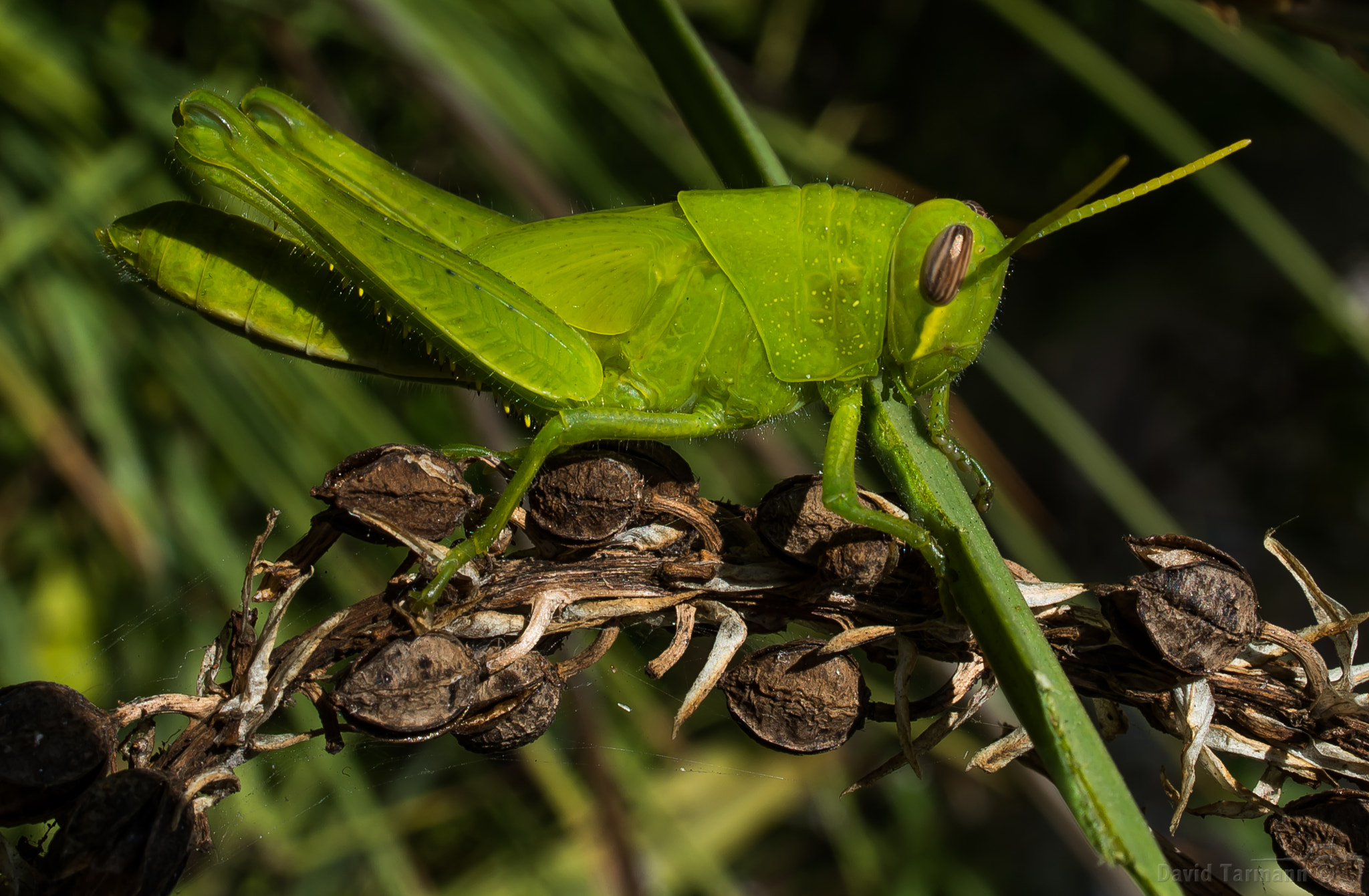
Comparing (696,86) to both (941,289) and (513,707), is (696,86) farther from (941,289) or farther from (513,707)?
(513,707)

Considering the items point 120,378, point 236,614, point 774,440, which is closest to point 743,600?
point 236,614

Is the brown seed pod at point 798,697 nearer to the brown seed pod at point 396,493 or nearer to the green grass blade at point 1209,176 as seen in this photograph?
the brown seed pod at point 396,493

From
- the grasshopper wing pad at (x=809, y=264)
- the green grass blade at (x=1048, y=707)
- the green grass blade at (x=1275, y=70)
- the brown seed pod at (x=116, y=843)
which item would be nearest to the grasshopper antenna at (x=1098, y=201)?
the grasshopper wing pad at (x=809, y=264)

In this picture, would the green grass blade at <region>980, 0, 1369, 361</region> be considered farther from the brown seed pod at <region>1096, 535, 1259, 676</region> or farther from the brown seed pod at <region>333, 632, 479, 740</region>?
the brown seed pod at <region>333, 632, 479, 740</region>

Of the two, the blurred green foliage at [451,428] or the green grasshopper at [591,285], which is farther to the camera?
the blurred green foliage at [451,428]

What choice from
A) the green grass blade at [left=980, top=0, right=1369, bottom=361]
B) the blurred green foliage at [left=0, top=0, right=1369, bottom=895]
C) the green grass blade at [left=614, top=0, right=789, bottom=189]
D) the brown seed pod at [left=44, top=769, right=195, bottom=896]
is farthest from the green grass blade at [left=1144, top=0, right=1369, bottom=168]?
the brown seed pod at [left=44, top=769, right=195, bottom=896]

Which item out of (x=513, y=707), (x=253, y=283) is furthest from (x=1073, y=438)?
(x=253, y=283)

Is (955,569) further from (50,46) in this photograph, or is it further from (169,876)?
(50,46)
